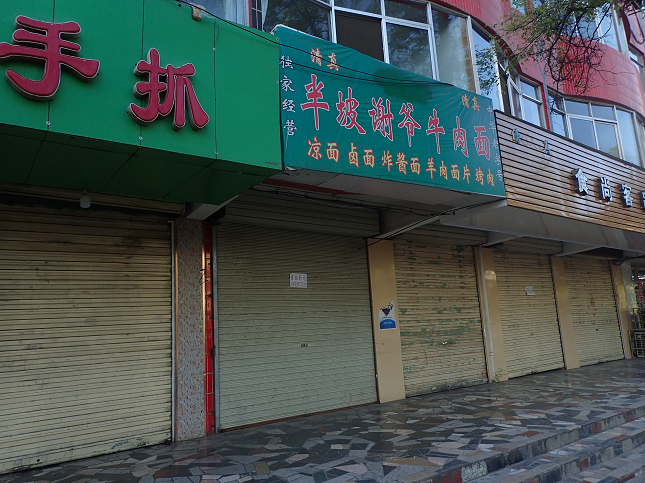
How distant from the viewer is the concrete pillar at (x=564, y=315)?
12219mm

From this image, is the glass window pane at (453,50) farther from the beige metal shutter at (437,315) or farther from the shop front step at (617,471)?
the shop front step at (617,471)

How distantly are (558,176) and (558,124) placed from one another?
12.2 ft

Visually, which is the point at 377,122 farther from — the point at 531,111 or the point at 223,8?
the point at 531,111

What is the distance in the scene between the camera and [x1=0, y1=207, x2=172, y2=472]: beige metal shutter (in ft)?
17.5

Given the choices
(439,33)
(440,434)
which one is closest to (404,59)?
(439,33)

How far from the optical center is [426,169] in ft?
21.6

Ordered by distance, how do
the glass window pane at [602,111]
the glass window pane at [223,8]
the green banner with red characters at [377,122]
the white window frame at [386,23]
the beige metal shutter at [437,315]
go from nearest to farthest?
1. the green banner with red characters at [377,122]
2. the glass window pane at [223,8]
3. the white window frame at [386,23]
4. the beige metal shutter at [437,315]
5. the glass window pane at [602,111]

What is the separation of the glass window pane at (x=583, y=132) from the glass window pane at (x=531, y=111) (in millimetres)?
1276

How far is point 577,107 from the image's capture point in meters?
12.5

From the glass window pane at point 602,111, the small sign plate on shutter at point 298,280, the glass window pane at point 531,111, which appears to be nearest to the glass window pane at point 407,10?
the glass window pane at point 531,111

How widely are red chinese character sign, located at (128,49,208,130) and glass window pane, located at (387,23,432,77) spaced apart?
4510 mm

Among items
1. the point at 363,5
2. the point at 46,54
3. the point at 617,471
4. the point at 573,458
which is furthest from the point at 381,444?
the point at 363,5

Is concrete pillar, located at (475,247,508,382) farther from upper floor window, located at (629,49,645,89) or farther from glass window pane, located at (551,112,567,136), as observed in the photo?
upper floor window, located at (629,49,645,89)

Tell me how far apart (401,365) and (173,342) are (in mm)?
4355
